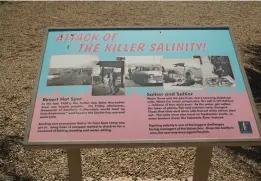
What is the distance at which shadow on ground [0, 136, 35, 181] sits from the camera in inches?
139

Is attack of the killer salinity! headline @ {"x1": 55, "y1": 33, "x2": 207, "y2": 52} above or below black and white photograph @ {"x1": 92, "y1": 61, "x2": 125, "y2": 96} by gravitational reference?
above

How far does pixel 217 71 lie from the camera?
2.68m

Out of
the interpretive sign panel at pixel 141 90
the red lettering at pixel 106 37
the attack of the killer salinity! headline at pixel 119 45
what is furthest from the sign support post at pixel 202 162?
the red lettering at pixel 106 37

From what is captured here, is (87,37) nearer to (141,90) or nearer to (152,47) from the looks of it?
(152,47)

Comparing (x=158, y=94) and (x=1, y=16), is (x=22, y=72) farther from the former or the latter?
(x=158, y=94)

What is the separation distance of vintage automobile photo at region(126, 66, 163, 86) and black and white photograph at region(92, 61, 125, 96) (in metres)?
0.08

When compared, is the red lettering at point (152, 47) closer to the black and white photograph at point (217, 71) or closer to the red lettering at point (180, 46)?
the red lettering at point (180, 46)

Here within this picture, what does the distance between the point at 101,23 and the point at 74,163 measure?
4.82 metres

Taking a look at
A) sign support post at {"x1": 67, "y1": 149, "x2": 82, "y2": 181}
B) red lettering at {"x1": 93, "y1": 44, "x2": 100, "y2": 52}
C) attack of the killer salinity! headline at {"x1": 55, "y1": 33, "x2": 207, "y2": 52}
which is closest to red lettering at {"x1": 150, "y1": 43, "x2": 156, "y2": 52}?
attack of the killer salinity! headline at {"x1": 55, "y1": 33, "x2": 207, "y2": 52}

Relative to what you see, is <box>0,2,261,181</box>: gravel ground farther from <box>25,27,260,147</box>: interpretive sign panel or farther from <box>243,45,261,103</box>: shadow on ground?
<box>25,27,260,147</box>: interpretive sign panel

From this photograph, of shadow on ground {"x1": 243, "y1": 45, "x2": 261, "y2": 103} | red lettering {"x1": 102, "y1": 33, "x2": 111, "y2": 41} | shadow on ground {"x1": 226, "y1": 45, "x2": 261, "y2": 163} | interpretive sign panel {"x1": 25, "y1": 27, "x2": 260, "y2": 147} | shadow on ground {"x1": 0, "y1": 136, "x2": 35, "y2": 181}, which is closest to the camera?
interpretive sign panel {"x1": 25, "y1": 27, "x2": 260, "y2": 147}

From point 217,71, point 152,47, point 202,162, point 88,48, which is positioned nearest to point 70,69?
point 88,48

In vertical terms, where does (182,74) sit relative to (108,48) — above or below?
below

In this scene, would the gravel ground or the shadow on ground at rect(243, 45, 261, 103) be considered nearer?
the gravel ground
